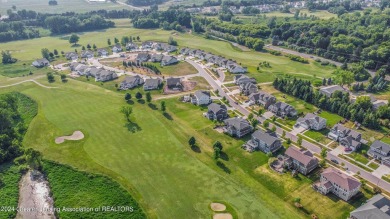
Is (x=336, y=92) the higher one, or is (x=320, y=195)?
(x=336, y=92)

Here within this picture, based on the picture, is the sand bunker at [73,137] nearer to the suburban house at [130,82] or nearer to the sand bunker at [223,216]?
the suburban house at [130,82]

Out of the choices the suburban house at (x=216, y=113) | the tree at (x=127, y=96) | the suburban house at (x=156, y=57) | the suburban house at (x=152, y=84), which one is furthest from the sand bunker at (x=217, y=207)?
the suburban house at (x=156, y=57)

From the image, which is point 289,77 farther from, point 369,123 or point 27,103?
point 27,103

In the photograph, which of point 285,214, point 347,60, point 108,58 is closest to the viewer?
point 285,214

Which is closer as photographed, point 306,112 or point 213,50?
point 306,112

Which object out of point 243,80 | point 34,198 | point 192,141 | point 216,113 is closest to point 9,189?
point 34,198

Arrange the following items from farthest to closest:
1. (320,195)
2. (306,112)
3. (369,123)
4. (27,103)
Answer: (27,103), (306,112), (369,123), (320,195)

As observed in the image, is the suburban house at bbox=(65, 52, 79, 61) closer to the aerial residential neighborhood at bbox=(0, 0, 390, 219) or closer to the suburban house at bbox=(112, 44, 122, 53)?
the aerial residential neighborhood at bbox=(0, 0, 390, 219)

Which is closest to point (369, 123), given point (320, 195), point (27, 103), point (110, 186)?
point (320, 195)
